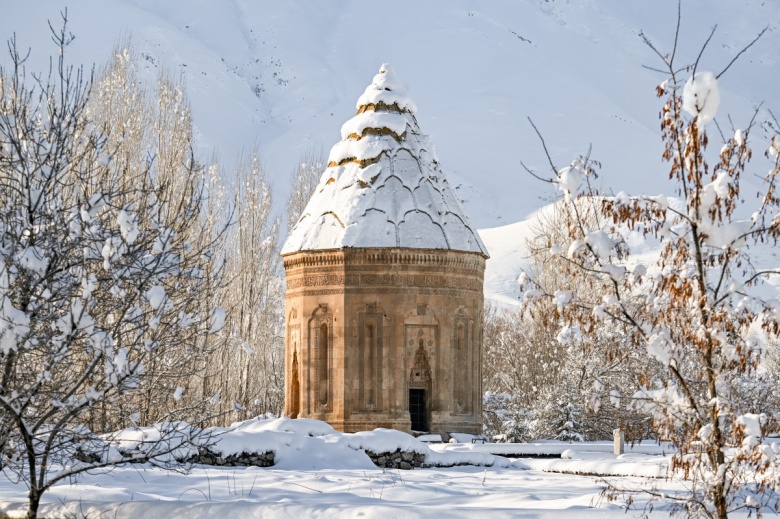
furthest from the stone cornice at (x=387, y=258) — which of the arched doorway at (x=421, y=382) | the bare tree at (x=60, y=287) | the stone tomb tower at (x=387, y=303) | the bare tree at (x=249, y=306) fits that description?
the bare tree at (x=60, y=287)

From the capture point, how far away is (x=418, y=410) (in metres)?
27.5

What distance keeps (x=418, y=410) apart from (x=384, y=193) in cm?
527

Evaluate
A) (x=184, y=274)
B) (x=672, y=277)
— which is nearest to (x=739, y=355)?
(x=672, y=277)

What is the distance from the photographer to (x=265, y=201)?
126 feet

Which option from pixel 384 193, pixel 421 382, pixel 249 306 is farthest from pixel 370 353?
A: pixel 249 306

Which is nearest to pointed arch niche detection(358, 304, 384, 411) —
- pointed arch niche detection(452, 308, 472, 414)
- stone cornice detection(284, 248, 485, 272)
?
stone cornice detection(284, 248, 485, 272)

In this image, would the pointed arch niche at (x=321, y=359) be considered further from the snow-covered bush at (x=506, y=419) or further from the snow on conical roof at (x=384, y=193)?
the snow-covered bush at (x=506, y=419)

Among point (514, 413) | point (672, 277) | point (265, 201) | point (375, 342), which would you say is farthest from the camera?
point (265, 201)

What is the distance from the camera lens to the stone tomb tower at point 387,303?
2708cm

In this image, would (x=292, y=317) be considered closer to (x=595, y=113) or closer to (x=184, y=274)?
(x=184, y=274)

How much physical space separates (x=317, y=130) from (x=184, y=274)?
132320mm

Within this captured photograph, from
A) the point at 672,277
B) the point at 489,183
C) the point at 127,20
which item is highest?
the point at 127,20

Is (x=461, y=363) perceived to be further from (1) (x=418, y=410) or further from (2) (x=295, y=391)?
(2) (x=295, y=391)

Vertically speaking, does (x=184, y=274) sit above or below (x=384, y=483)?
above
